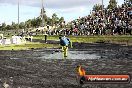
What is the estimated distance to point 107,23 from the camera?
2454 inches

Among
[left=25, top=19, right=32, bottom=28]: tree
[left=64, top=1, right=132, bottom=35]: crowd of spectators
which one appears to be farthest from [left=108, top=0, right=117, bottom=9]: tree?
[left=25, top=19, right=32, bottom=28]: tree

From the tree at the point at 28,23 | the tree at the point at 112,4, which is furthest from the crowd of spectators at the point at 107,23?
the tree at the point at 28,23

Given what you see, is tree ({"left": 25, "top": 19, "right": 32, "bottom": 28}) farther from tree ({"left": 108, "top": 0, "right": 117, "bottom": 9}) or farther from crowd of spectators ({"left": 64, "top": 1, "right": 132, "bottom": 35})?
crowd of spectators ({"left": 64, "top": 1, "right": 132, "bottom": 35})

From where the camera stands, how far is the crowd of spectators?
57.5 meters

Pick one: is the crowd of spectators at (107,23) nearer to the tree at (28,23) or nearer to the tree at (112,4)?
the tree at (112,4)

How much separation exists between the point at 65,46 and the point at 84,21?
40.3 meters

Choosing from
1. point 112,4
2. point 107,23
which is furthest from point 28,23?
point 107,23

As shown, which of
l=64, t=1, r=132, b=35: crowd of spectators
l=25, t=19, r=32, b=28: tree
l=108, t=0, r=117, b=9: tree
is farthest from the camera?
l=25, t=19, r=32, b=28: tree

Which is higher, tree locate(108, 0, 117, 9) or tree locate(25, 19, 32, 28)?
tree locate(108, 0, 117, 9)

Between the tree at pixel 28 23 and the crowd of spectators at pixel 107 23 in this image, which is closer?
the crowd of spectators at pixel 107 23

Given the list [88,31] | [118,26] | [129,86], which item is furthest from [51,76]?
[88,31]

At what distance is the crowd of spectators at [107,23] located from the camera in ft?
189

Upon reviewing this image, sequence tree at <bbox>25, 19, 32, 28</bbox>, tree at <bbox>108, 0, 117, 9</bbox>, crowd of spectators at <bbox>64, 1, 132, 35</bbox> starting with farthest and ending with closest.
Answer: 1. tree at <bbox>25, 19, 32, 28</bbox>
2. tree at <bbox>108, 0, 117, 9</bbox>
3. crowd of spectators at <bbox>64, 1, 132, 35</bbox>

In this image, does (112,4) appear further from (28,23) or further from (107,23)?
(28,23)
